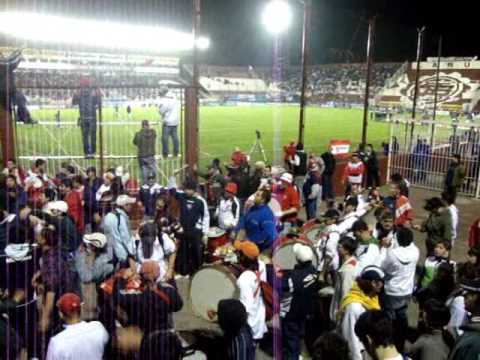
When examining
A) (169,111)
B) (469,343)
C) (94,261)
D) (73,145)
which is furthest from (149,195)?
(73,145)

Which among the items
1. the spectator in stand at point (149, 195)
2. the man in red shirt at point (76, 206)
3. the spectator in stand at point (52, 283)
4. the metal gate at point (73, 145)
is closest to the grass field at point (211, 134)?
the metal gate at point (73, 145)

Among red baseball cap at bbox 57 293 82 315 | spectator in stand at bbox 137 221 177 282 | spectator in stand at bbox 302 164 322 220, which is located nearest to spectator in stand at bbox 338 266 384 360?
spectator in stand at bbox 137 221 177 282

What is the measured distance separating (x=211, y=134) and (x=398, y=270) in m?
25.2

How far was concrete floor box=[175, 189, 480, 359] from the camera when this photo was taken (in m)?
6.66

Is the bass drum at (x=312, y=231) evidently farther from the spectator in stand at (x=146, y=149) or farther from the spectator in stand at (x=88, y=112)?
the spectator in stand at (x=88, y=112)

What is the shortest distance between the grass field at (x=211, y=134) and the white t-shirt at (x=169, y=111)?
1520 millimetres

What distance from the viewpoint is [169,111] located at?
14.1m

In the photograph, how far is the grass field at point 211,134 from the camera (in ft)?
59.4

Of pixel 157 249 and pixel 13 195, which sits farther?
pixel 13 195

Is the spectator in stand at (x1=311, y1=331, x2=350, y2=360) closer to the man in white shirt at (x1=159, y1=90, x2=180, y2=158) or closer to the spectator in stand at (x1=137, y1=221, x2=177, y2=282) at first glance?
the spectator in stand at (x1=137, y1=221, x2=177, y2=282)

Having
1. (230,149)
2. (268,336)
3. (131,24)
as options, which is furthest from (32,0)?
(268,336)

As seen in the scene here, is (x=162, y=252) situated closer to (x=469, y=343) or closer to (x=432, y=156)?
(x=469, y=343)

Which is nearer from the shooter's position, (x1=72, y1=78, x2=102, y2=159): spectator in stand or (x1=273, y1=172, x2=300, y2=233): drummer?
(x1=273, y1=172, x2=300, y2=233): drummer

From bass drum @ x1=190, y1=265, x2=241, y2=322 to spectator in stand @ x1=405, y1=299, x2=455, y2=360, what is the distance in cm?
194
